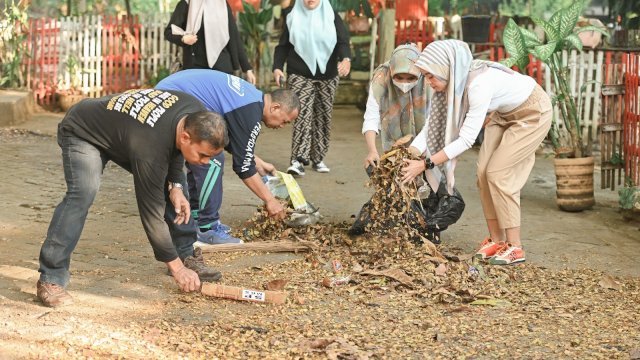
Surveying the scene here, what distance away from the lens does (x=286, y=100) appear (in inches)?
256

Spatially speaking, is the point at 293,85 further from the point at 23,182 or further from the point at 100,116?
the point at 100,116

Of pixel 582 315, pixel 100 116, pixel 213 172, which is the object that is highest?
pixel 100 116

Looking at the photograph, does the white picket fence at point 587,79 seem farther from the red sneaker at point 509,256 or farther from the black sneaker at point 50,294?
the black sneaker at point 50,294

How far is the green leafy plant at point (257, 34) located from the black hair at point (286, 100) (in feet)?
27.9

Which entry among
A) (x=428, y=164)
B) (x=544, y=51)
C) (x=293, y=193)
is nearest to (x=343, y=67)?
(x=544, y=51)

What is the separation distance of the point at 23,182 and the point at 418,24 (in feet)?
25.0

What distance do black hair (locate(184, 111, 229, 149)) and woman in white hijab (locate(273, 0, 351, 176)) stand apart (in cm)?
471

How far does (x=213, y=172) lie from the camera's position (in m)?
6.87

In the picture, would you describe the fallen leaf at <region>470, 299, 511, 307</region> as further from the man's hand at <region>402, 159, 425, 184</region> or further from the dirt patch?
the man's hand at <region>402, 159, 425, 184</region>

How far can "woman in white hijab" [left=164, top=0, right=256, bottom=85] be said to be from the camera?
9.23 m

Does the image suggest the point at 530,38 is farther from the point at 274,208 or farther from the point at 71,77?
the point at 71,77

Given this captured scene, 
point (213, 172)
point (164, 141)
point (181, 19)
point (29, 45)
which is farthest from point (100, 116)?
point (29, 45)

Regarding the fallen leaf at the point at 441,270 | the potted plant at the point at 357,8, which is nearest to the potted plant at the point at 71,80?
the potted plant at the point at 357,8

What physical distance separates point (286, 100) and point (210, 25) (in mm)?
2995
